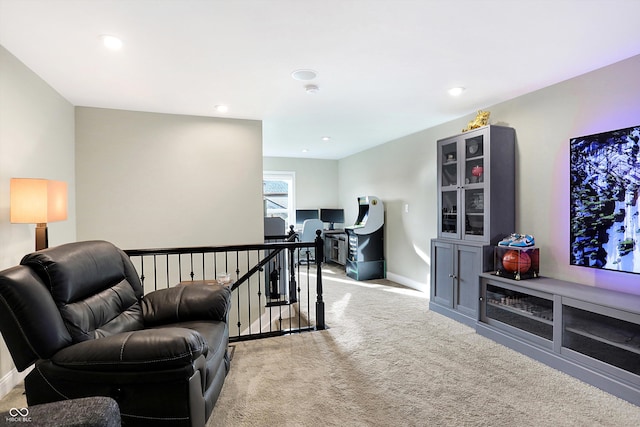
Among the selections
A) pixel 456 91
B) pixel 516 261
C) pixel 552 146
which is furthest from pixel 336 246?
pixel 552 146

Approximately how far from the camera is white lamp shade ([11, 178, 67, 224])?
225 centimetres

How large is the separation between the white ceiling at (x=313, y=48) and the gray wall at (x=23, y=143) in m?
0.15

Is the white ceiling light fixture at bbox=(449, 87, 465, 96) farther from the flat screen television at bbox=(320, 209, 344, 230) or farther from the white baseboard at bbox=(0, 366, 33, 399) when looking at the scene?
the flat screen television at bbox=(320, 209, 344, 230)

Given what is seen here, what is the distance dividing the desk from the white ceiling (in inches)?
140

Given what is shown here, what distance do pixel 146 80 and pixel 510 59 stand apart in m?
3.04

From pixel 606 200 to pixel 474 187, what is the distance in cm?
114

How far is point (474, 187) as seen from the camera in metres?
3.59

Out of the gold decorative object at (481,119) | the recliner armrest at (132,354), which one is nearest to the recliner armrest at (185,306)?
the recliner armrest at (132,354)

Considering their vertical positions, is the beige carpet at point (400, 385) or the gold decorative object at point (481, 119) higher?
the gold decorative object at point (481, 119)

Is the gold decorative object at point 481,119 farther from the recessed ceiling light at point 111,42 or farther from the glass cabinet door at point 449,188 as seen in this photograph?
the recessed ceiling light at point 111,42

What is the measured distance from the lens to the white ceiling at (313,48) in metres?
1.94

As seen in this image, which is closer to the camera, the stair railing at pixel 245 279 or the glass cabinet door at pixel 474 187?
the glass cabinet door at pixel 474 187

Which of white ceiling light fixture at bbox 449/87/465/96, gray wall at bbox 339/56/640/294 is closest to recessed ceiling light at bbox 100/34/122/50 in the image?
white ceiling light fixture at bbox 449/87/465/96

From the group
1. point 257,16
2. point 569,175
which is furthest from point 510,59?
point 257,16
